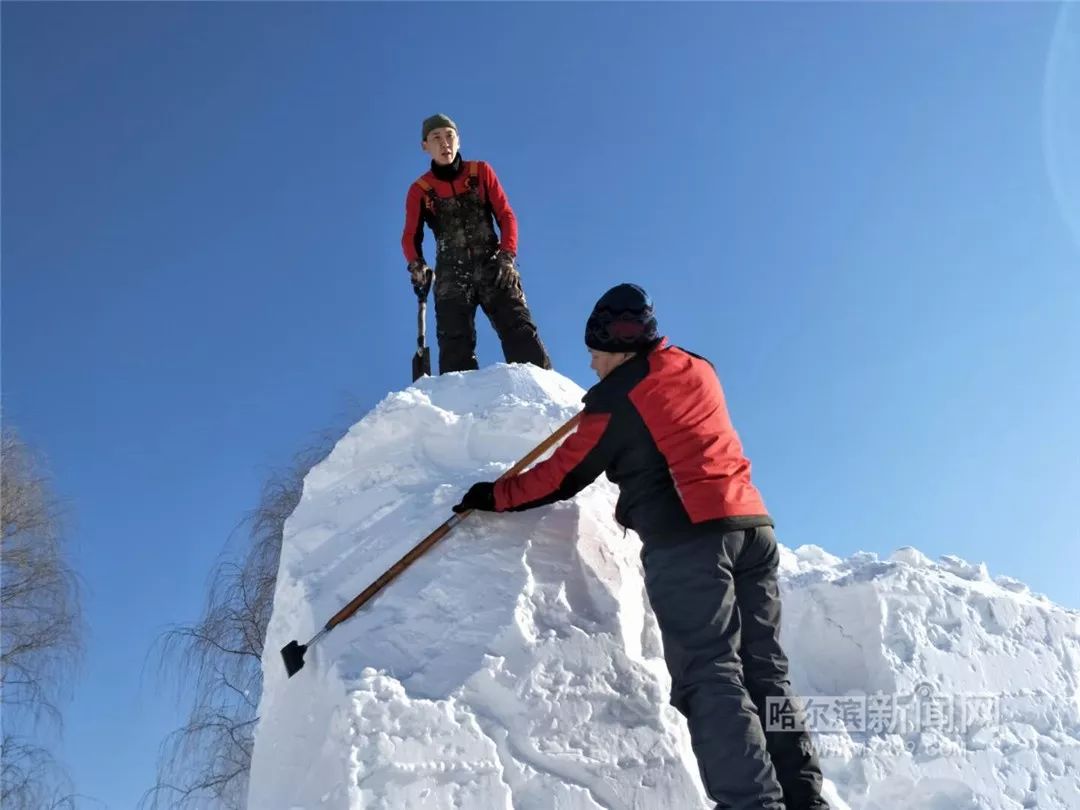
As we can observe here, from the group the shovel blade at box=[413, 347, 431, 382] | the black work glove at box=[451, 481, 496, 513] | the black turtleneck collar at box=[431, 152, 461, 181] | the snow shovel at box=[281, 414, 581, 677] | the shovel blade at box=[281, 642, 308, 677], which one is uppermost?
the black turtleneck collar at box=[431, 152, 461, 181]

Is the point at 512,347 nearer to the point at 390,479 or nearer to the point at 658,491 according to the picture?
the point at 390,479

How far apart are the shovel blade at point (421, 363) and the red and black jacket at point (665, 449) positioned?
104 inches

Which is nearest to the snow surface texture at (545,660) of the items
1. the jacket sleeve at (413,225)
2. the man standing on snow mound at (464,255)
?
the man standing on snow mound at (464,255)

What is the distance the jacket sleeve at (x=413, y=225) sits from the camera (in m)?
5.25

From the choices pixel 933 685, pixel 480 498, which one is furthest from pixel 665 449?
pixel 933 685

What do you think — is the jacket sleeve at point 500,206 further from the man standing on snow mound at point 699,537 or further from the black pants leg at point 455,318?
the man standing on snow mound at point 699,537

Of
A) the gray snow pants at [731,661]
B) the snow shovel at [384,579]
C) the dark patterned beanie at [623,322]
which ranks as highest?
the dark patterned beanie at [623,322]

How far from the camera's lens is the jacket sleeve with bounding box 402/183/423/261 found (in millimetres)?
5250

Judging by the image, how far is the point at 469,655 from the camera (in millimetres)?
2830

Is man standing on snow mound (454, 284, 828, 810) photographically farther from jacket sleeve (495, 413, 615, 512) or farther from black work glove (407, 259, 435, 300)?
black work glove (407, 259, 435, 300)

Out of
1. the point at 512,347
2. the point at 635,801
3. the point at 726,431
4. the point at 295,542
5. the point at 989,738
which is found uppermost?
the point at 512,347

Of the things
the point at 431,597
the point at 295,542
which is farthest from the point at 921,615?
the point at 295,542

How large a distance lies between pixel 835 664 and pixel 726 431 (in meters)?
2.08

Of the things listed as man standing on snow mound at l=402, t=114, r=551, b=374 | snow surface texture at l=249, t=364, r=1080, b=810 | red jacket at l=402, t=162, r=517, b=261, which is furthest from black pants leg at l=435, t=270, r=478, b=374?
snow surface texture at l=249, t=364, r=1080, b=810
